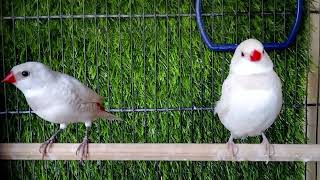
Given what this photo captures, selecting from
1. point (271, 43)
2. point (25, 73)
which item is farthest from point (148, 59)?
point (25, 73)

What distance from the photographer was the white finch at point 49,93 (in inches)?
54.4

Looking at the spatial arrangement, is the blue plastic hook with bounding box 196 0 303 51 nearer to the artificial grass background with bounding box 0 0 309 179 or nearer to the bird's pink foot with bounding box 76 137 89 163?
the artificial grass background with bounding box 0 0 309 179

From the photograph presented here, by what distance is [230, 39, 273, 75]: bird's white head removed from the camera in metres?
1.32

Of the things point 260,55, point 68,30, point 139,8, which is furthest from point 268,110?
point 68,30

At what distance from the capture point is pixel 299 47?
1813mm

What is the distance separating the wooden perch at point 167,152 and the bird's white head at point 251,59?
7.7 inches

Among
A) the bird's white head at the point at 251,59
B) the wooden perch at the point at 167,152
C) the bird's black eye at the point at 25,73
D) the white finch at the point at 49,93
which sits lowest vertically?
the wooden perch at the point at 167,152

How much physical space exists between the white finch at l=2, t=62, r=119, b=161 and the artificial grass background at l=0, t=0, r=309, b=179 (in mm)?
342

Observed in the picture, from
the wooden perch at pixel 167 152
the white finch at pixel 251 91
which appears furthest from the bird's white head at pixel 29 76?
the white finch at pixel 251 91

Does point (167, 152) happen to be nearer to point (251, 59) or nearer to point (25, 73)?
point (251, 59)

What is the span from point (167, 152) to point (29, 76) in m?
0.42

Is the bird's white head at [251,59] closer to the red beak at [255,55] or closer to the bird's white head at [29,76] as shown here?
the red beak at [255,55]

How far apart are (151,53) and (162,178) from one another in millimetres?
443

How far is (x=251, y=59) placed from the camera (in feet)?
4.35
